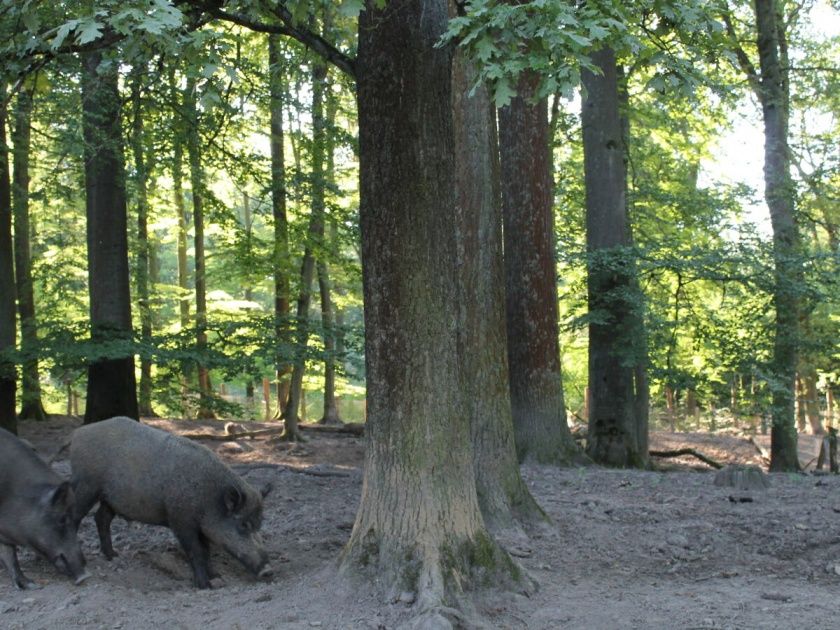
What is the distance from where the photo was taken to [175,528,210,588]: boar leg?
7.05m

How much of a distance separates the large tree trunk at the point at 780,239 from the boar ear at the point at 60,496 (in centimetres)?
1040

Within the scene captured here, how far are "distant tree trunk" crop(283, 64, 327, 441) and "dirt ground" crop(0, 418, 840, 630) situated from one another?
9.18ft

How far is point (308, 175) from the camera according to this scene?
13984mm

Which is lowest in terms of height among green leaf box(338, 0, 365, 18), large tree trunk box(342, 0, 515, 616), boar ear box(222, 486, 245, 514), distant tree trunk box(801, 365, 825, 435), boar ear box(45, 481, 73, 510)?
distant tree trunk box(801, 365, 825, 435)

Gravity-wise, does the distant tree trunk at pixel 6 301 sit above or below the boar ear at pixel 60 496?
above

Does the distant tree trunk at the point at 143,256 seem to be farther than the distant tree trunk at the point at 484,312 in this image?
Yes

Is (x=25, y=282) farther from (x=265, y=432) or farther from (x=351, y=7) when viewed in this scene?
(x=351, y=7)

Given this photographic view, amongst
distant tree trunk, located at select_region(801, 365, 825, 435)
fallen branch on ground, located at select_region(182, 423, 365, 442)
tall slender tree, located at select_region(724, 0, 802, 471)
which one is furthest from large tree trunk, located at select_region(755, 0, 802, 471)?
distant tree trunk, located at select_region(801, 365, 825, 435)

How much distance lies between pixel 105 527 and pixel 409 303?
3852 mm

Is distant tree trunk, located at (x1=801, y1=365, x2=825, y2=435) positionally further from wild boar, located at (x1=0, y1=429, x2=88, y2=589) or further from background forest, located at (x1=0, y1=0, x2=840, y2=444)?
wild boar, located at (x1=0, y1=429, x2=88, y2=589)

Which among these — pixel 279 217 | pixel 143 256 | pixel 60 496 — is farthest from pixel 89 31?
pixel 143 256

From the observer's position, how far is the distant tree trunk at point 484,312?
25.3 feet

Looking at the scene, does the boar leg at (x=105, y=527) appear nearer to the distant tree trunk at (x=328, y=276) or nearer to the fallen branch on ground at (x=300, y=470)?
the fallen branch on ground at (x=300, y=470)

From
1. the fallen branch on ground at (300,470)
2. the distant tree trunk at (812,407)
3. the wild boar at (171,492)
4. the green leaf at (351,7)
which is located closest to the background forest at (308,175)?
the green leaf at (351,7)
